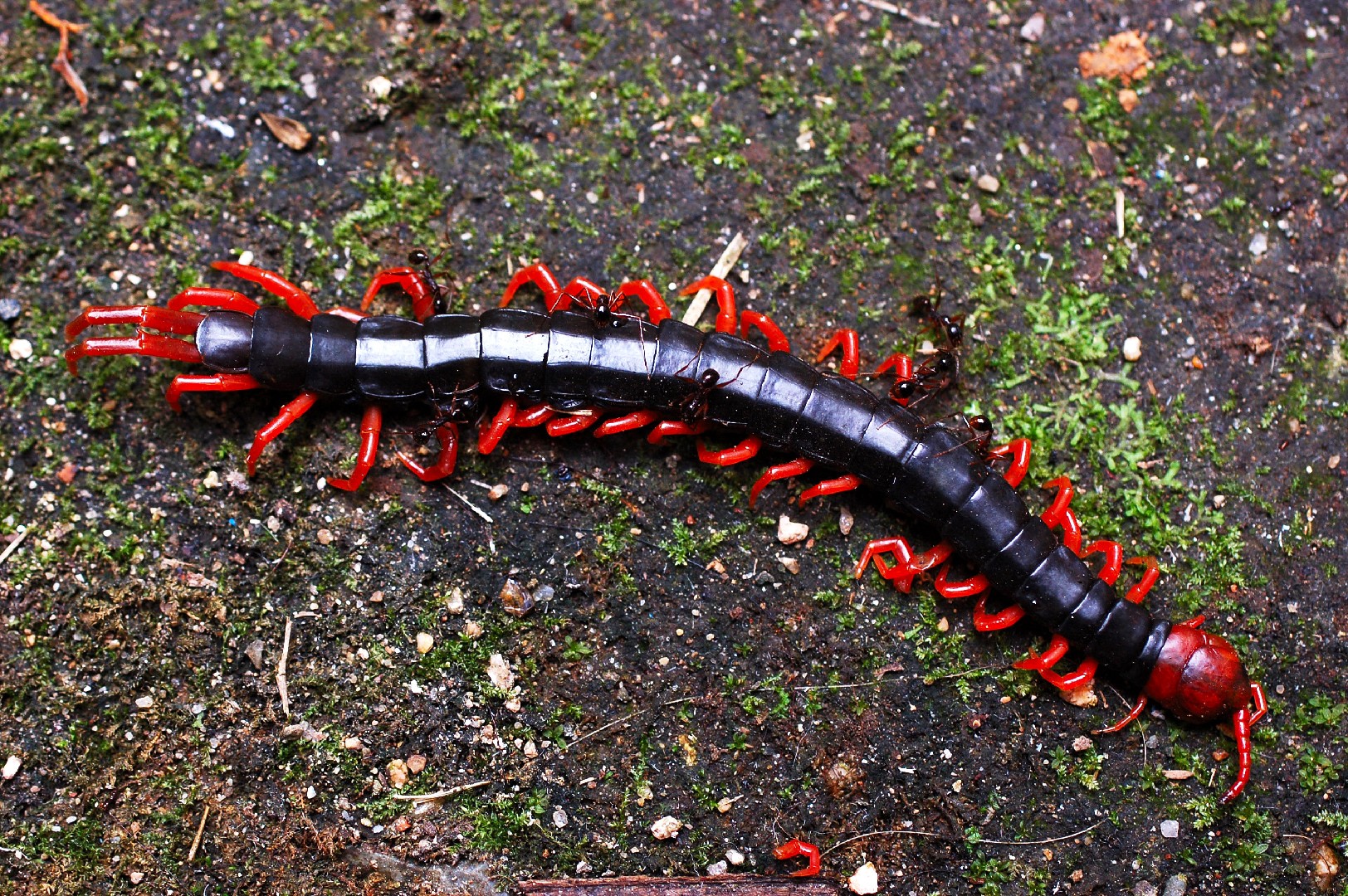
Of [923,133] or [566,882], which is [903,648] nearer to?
[566,882]

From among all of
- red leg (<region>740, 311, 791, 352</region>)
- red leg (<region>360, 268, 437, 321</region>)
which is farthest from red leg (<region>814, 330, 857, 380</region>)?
red leg (<region>360, 268, 437, 321</region>)

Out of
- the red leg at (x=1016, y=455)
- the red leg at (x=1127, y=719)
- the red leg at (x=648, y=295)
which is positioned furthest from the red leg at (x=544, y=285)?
the red leg at (x=1127, y=719)

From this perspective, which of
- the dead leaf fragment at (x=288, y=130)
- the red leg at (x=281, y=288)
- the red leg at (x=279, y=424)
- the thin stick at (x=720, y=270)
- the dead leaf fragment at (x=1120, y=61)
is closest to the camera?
the red leg at (x=279, y=424)

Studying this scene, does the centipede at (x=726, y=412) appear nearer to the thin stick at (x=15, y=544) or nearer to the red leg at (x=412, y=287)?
the red leg at (x=412, y=287)

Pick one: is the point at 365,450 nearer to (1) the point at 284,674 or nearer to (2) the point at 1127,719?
(1) the point at 284,674

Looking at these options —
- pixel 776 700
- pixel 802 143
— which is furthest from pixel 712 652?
pixel 802 143

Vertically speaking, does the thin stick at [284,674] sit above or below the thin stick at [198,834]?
above

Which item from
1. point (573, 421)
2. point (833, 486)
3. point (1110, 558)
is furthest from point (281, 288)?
point (1110, 558)

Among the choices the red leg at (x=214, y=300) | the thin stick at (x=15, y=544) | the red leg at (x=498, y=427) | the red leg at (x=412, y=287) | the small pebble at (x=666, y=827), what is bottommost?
the small pebble at (x=666, y=827)
